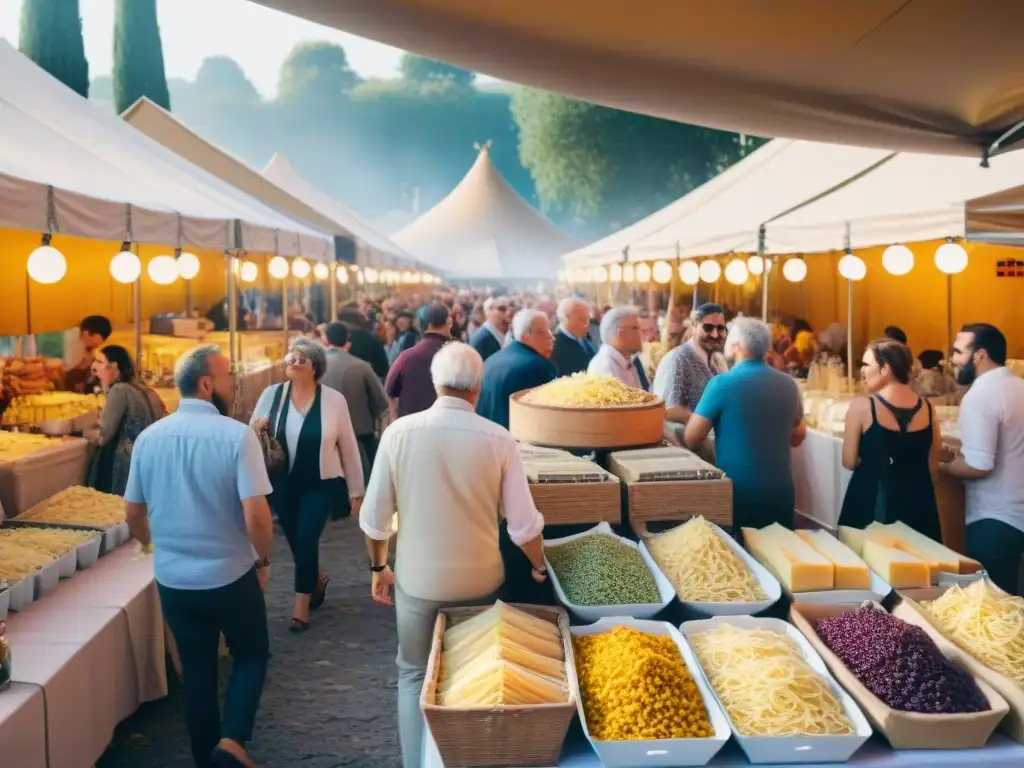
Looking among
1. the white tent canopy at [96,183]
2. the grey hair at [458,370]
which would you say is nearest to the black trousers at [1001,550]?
the grey hair at [458,370]

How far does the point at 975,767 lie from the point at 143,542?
9.80ft

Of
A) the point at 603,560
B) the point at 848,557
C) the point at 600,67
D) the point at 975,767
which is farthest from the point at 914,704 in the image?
the point at 600,67

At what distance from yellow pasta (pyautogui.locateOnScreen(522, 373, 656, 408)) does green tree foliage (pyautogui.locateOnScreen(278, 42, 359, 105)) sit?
10336cm

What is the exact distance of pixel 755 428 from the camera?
175 inches

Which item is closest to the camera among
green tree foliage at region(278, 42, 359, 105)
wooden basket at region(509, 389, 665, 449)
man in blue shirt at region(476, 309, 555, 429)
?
wooden basket at region(509, 389, 665, 449)

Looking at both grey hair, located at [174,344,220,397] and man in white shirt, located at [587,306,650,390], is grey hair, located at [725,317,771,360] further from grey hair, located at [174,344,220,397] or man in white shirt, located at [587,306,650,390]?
grey hair, located at [174,344,220,397]

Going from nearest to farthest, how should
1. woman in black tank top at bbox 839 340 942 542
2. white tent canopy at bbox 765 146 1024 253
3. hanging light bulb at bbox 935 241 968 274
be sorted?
1. woman in black tank top at bbox 839 340 942 542
2. white tent canopy at bbox 765 146 1024 253
3. hanging light bulb at bbox 935 241 968 274

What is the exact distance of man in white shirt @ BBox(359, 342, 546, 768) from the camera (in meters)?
3.16

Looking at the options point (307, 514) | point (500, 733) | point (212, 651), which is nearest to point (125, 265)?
point (307, 514)

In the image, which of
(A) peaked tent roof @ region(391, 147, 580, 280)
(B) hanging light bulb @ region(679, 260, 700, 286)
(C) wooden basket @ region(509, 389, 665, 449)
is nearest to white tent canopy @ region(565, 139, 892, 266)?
(B) hanging light bulb @ region(679, 260, 700, 286)

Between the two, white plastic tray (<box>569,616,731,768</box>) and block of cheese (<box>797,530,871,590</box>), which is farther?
block of cheese (<box>797,530,871,590</box>)

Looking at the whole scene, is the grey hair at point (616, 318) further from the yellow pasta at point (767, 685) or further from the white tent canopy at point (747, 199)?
the yellow pasta at point (767, 685)

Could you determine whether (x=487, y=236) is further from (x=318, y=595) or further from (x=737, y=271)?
(x=318, y=595)

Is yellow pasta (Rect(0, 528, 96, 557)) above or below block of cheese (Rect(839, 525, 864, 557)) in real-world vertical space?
below
